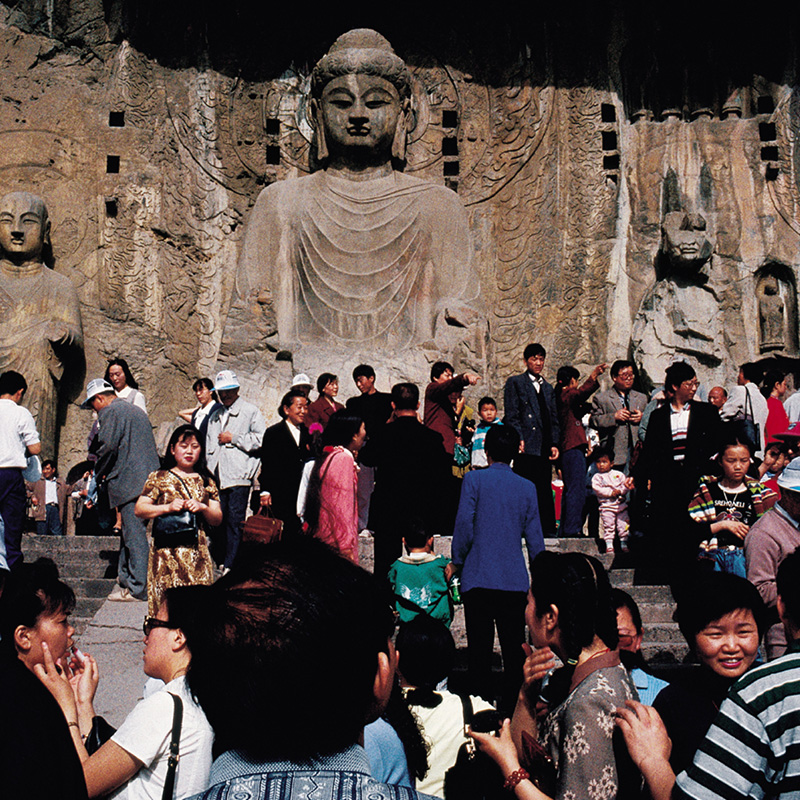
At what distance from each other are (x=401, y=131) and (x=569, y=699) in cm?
1046

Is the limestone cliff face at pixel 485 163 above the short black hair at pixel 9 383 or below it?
above

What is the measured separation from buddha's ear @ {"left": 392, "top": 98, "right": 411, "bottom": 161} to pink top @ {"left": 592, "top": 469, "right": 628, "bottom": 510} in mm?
5568

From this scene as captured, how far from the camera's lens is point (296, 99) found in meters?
13.2

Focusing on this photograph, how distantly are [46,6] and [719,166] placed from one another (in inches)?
325

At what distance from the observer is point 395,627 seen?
355 cm

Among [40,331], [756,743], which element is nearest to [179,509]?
[756,743]

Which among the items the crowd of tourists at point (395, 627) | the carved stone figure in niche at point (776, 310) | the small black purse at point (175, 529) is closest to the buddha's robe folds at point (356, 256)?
the carved stone figure in niche at point (776, 310)

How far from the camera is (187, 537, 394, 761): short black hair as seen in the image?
148 centimetres

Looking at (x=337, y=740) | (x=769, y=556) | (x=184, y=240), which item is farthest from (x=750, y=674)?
(x=184, y=240)

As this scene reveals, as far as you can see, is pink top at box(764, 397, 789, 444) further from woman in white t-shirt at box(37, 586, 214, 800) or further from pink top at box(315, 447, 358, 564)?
woman in white t-shirt at box(37, 586, 214, 800)

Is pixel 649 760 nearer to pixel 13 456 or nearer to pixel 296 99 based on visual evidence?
pixel 13 456

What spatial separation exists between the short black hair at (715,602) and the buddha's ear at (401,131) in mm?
9885

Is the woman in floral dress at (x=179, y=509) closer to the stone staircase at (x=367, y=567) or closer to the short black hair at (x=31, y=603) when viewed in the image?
the stone staircase at (x=367, y=567)

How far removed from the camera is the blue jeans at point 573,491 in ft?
26.1
